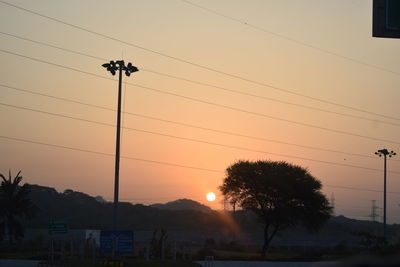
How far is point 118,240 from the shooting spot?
4134 cm

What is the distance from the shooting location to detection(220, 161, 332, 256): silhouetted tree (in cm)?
7306

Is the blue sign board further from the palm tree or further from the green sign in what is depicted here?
the palm tree

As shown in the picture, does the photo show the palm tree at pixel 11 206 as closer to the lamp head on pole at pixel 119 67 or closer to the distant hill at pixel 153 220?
the lamp head on pole at pixel 119 67

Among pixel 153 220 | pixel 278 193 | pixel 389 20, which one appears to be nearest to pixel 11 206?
pixel 278 193

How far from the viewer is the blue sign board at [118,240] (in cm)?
4134

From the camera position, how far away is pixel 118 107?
4584 centimetres

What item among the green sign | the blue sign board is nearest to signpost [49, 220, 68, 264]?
the green sign

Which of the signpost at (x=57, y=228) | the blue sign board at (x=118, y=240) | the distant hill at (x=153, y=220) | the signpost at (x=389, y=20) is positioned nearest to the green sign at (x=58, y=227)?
the signpost at (x=57, y=228)

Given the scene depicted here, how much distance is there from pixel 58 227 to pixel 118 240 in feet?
14.1

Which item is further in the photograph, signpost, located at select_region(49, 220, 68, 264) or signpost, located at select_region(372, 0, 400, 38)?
signpost, located at select_region(49, 220, 68, 264)

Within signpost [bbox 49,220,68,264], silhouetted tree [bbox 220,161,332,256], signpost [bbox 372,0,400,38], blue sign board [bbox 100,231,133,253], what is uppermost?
signpost [bbox 372,0,400,38]

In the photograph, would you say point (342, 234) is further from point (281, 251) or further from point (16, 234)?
point (16, 234)

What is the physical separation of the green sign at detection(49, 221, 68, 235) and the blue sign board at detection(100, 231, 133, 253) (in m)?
2.87

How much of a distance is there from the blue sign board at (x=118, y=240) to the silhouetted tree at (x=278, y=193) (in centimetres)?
3284
